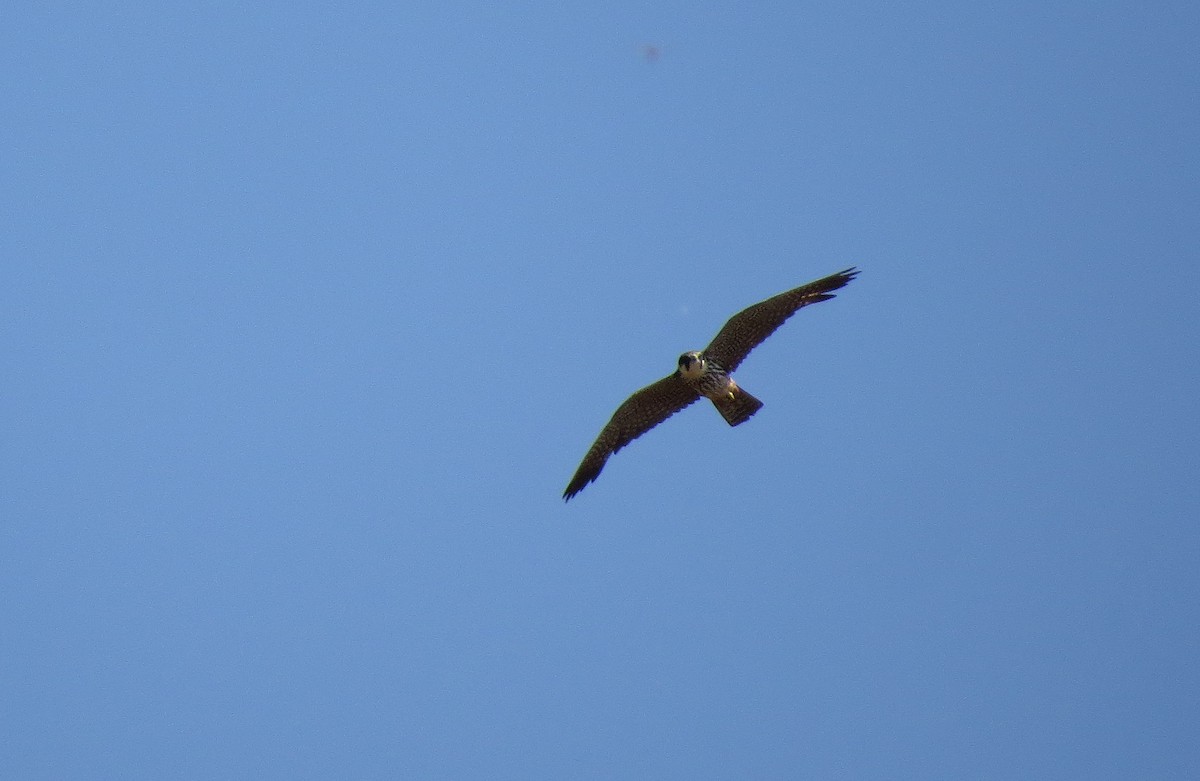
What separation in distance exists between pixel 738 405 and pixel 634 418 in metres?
1.14

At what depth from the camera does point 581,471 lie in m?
20.6

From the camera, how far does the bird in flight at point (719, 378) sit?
64.1 ft

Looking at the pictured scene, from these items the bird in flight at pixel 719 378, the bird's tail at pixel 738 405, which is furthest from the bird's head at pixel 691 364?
the bird's tail at pixel 738 405

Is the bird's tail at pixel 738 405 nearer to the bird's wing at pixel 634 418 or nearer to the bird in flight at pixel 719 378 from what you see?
the bird in flight at pixel 719 378

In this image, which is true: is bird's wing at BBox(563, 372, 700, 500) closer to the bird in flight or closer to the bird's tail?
the bird in flight

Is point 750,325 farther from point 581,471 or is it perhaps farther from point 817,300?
point 581,471

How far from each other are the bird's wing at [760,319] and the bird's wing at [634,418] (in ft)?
1.64

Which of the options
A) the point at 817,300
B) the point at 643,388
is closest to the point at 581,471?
the point at 643,388

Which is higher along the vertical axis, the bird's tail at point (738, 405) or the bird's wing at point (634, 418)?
the bird's wing at point (634, 418)

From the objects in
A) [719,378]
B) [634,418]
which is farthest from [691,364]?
[634,418]

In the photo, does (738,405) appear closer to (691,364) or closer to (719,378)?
(719,378)

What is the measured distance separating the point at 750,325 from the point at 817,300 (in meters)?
0.66

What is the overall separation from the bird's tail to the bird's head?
1.28 ft

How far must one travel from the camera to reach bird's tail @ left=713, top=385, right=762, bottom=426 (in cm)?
1984
